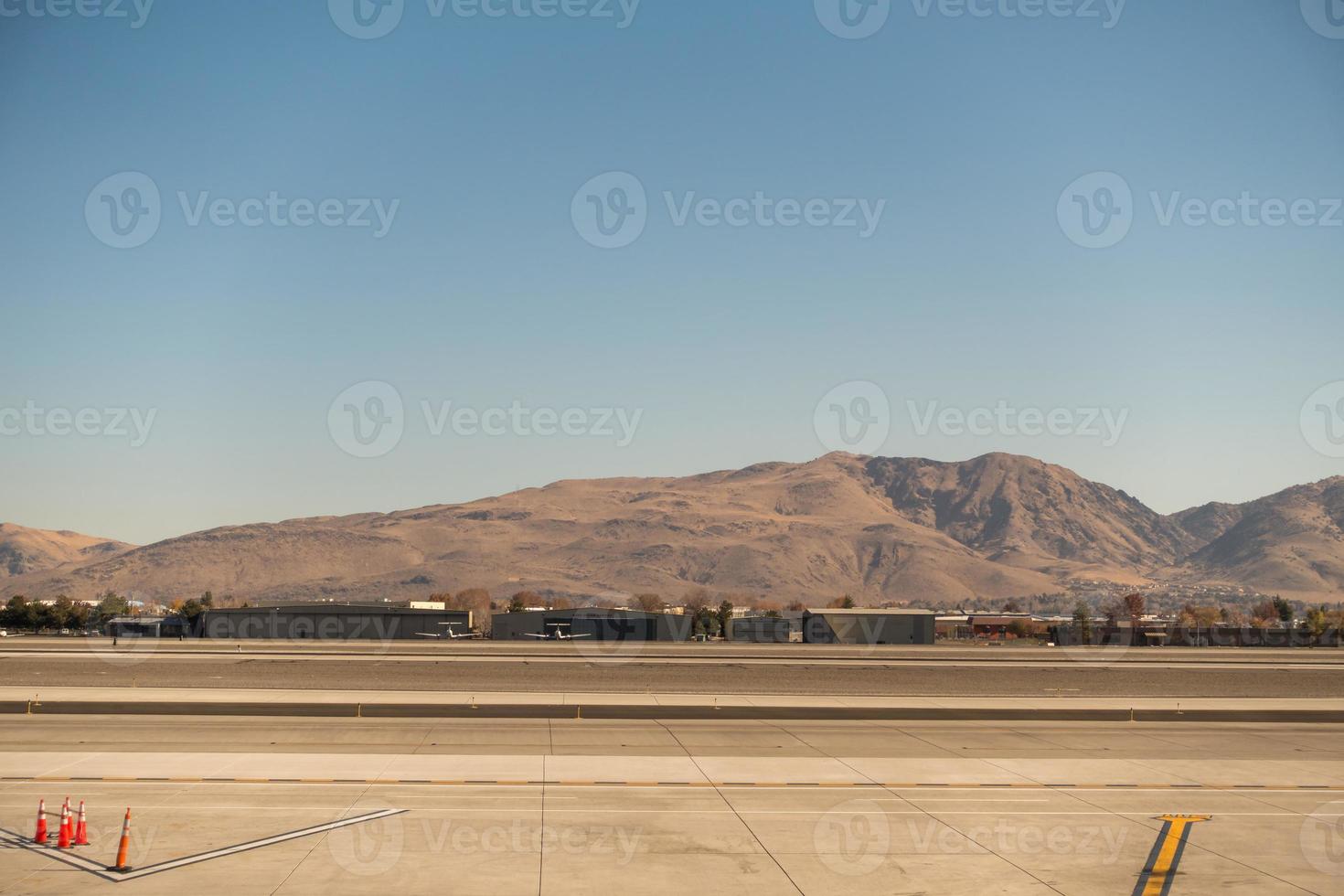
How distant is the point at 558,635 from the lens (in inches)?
4023

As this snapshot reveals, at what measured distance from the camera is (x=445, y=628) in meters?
106

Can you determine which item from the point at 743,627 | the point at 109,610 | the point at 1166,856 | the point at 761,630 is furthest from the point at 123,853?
the point at 109,610

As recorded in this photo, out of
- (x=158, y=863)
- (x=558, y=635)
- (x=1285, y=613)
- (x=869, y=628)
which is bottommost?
(x=158, y=863)

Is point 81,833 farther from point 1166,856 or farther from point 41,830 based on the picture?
point 1166,856

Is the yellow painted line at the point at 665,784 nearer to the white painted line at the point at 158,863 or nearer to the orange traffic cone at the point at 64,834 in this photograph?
the white painted line at the point at 158,863

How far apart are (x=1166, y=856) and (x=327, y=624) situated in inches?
3781

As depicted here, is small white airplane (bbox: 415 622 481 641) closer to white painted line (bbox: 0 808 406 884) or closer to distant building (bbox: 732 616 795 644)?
distant building (bbox: 732 616 795 644)

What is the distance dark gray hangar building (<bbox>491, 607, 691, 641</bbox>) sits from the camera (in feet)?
340

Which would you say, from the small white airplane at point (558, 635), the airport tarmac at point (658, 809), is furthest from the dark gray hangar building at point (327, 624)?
the airport tarmac at point (658, 809)

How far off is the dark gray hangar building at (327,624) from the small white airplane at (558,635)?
24.5ft

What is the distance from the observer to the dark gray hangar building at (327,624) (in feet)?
333

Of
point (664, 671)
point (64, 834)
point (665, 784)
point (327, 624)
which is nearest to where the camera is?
point (64, 834)

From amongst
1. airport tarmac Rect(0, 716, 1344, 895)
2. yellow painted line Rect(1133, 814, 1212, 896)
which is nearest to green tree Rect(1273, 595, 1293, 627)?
airport tarmac Rect(0, 716, 1344, 895)

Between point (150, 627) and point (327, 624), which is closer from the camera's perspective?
point (327, 624)
